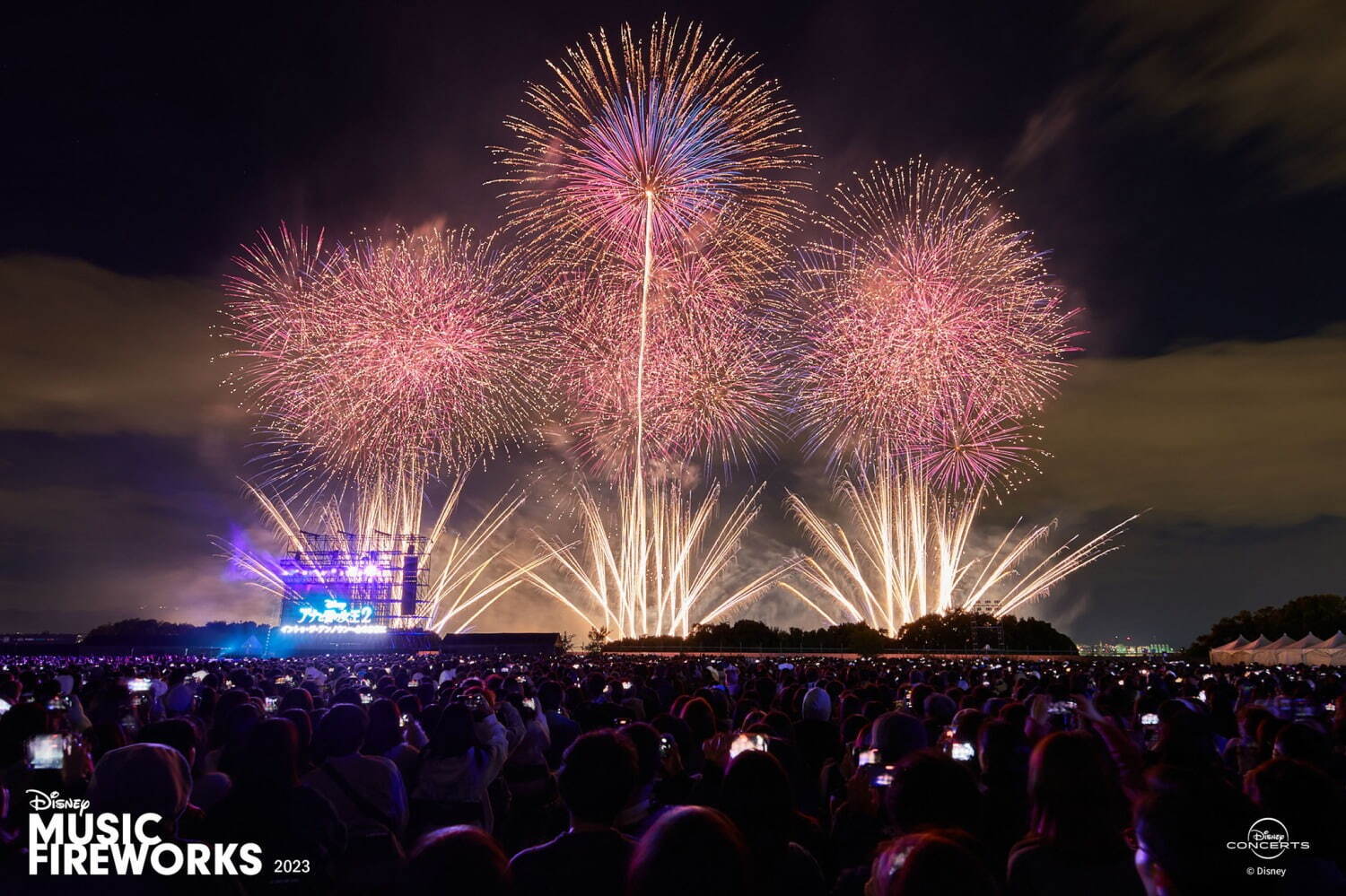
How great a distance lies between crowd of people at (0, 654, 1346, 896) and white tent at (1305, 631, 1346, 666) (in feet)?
143

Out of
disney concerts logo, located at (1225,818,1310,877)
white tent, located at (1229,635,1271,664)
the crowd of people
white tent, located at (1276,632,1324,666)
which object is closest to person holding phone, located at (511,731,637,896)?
the crowd of people

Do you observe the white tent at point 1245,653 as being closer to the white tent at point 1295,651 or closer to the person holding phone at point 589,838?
the white tent at point 1295,651

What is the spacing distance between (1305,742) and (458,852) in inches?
258

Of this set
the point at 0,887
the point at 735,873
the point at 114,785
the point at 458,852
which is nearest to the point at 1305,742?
the point at 735,873

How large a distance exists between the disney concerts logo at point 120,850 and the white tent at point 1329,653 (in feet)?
170

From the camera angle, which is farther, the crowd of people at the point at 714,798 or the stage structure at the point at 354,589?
the stage structure at the point at 354,589

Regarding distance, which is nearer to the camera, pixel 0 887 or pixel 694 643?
pixel 0 887

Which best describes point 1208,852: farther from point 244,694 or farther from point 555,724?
point 244,694

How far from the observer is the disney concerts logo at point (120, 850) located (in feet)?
14.2

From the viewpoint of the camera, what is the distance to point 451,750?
22.3 feet

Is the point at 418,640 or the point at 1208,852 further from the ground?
the point at 1208,852

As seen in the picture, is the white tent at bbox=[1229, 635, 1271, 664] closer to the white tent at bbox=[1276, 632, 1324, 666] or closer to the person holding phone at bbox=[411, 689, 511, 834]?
the white tent at bbox=[1276, 632, 1324, 666]

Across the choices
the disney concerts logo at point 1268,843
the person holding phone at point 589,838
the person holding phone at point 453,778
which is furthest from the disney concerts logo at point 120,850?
the disney concerts logo at point 1268,843

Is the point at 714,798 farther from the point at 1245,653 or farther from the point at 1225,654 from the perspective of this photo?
the point at 1225,654
